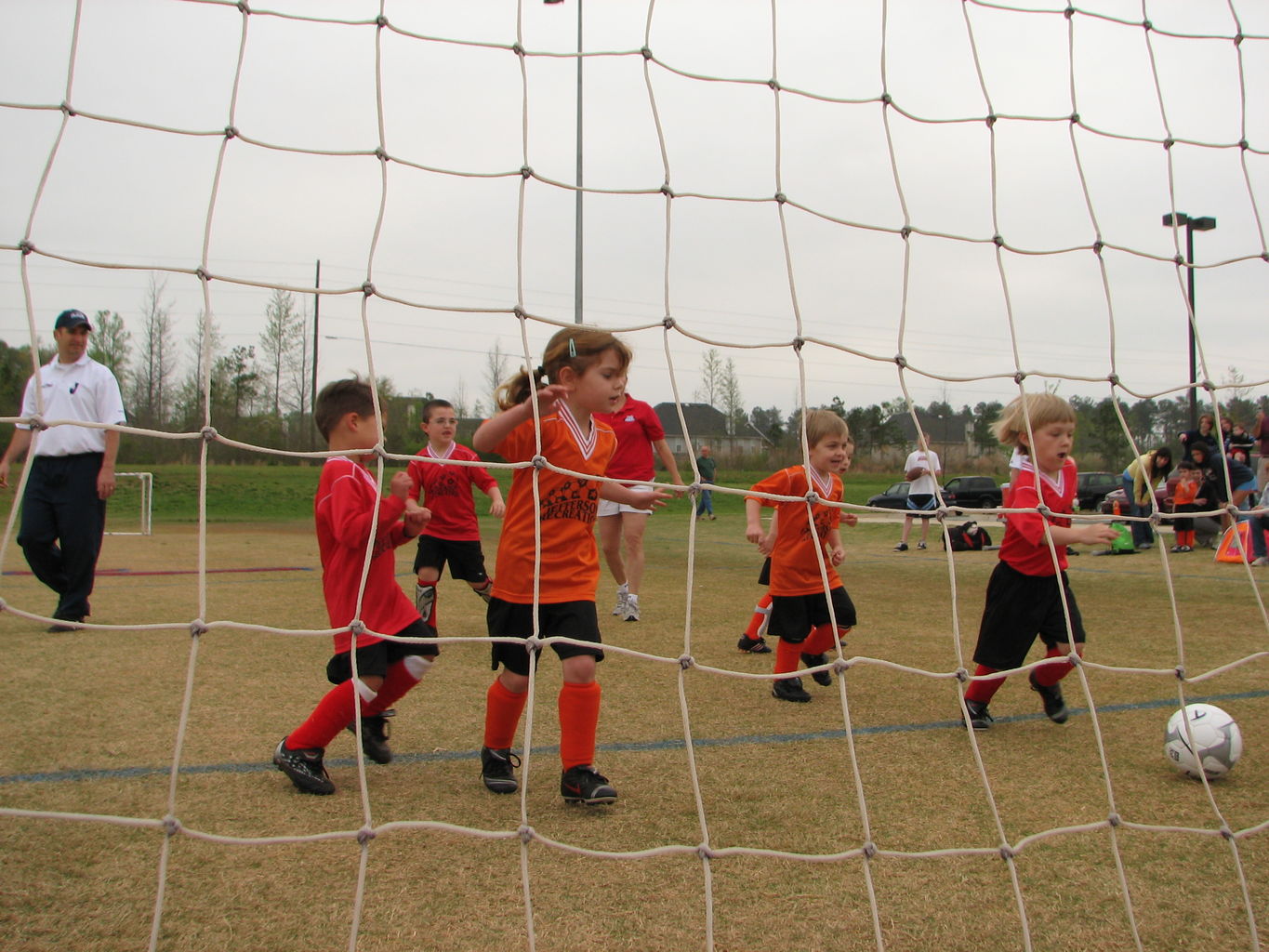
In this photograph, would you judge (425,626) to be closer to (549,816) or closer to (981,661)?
(549,816)

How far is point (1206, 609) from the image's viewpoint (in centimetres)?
599

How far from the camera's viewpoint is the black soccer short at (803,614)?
153 inches

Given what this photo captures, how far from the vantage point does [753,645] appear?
4711 mm

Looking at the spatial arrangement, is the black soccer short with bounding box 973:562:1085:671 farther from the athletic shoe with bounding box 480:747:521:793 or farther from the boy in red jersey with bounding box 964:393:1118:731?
the athletic shoe with bounding box 480:747:521:793

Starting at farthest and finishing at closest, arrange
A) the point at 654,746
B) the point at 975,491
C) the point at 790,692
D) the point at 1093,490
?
the point at 975,491 → the point at 1093,490 → the point at 790,692 → the point at 654,746

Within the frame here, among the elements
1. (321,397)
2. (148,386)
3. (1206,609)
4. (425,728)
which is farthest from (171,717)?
(1206,609)

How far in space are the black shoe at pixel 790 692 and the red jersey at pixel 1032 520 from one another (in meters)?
0.92

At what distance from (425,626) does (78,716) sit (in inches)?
49.9

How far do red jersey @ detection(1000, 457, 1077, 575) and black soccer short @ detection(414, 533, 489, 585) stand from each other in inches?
106

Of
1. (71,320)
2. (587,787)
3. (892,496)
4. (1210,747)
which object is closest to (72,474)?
(71,320)

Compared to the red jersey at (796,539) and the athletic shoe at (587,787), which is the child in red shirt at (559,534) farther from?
the red jersey at (796,539)

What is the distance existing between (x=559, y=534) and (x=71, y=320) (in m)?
2.78

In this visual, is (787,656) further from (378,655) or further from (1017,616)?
(378,655)

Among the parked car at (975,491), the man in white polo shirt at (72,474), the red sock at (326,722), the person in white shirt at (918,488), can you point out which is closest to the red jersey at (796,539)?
the red sock at (326,722)
